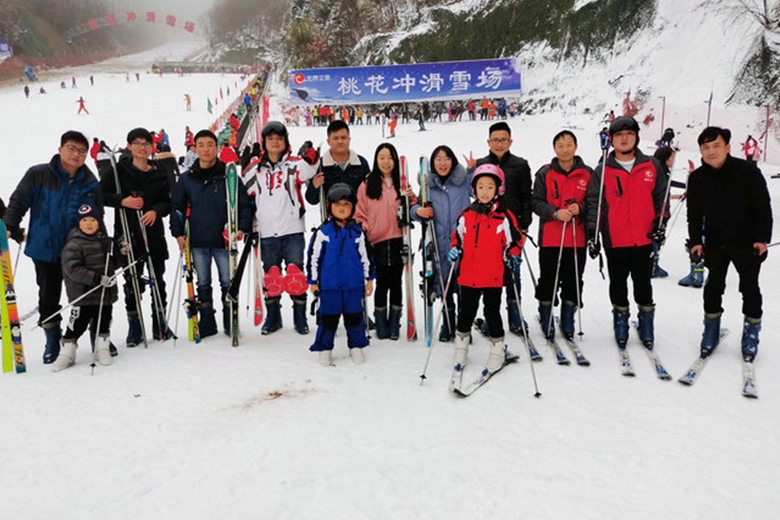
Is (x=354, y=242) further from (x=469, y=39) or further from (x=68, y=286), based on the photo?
(x=469, y=39)

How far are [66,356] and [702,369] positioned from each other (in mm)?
5145

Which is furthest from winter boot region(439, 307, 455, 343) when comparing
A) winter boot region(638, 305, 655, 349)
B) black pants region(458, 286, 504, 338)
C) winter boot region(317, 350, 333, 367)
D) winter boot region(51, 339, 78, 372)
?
winter boot region(51, 339, 78, 372)

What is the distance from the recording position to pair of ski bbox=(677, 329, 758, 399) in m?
3.39

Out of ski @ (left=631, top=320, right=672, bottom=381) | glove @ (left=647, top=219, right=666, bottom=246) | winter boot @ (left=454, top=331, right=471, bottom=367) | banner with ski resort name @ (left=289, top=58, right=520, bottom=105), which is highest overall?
banner with ski resort name @ (left=289, top=58, right=520, bottom=105)

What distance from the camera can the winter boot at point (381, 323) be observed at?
463cm

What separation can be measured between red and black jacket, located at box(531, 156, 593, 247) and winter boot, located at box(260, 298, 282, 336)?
8.68ft

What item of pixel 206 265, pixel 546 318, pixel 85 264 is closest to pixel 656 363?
pixel 546 318

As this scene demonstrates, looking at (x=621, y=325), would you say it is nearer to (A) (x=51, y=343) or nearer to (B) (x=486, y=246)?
(B) (x=486, y=246)

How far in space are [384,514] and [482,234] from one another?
216 cm

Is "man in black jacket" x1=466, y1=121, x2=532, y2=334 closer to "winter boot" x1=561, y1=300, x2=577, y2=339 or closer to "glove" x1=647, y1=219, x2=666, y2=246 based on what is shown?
"winter boot" x1=561, y1=300, x2=577, y2=339

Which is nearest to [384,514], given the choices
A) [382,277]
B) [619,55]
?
[382,277]

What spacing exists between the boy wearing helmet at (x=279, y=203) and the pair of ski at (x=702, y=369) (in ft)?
10.7

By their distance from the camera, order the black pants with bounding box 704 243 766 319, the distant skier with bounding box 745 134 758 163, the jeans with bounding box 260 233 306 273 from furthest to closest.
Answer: the distant skier with bounding box 745 134 758 163 → the jeans with bounding box 260 233 306 273 → the black pants with bounding box 704 243 766 319

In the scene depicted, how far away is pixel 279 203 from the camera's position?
454 cm
